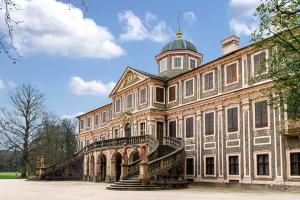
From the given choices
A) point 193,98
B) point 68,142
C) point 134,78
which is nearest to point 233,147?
point 193,98

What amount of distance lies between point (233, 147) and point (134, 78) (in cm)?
1459

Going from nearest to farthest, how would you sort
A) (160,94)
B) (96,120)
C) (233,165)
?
(233,165)
(160,94)
(96,120)

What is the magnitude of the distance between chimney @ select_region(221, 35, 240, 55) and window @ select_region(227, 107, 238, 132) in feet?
24.1

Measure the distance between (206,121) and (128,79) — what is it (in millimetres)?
12145

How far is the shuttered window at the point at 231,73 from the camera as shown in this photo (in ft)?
97.9

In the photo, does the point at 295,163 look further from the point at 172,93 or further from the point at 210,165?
the point at 172,93

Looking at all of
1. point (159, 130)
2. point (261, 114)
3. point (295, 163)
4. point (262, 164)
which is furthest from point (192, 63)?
point (295, 163)

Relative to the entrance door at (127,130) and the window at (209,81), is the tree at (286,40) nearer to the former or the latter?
the window at (209,81)

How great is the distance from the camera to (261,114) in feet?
89.4

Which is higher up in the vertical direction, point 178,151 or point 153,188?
point 178,151

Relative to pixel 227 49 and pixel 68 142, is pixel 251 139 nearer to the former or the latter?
pixel 227 49

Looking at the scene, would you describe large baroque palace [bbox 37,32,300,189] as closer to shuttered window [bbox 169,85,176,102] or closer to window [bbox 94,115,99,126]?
shuttered window [bbox 169,85,176,102]

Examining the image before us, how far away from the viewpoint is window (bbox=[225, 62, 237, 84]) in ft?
97.9

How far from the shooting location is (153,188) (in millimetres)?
25203
